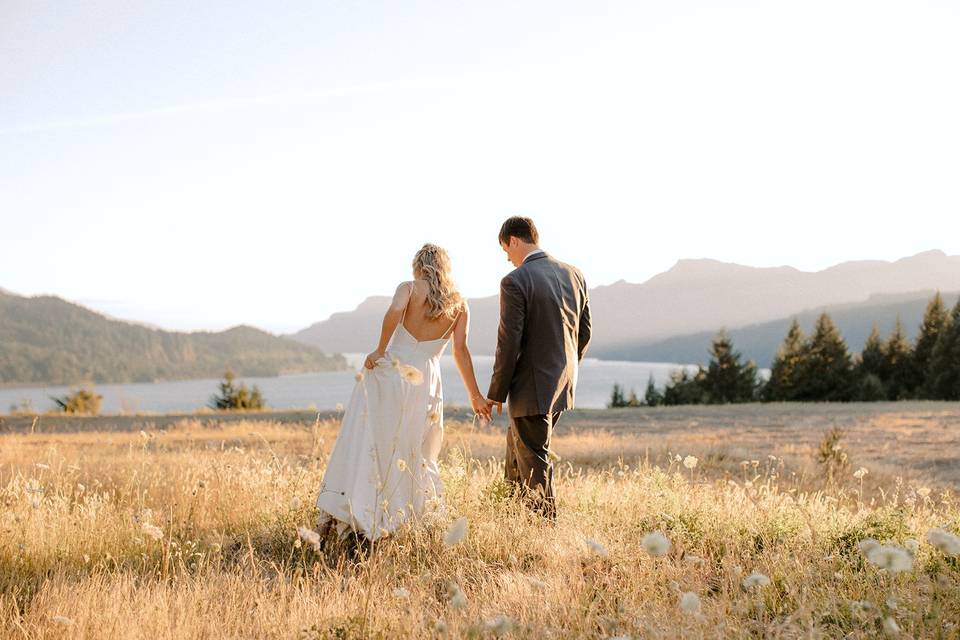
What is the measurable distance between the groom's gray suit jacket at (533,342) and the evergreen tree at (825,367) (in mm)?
62361

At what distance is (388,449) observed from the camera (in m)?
5.42

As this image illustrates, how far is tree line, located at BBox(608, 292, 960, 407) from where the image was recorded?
57.7 meters

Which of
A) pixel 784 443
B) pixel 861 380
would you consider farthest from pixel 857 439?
pixel 861 380

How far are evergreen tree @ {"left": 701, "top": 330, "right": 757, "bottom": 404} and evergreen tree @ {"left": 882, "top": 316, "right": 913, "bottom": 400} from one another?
1048cm

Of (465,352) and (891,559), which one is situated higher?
(465,352)

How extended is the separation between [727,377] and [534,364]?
63.0m

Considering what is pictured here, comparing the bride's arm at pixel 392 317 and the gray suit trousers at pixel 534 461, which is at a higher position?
the bride's arm at pixel 392 317

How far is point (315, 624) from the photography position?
10.7ft

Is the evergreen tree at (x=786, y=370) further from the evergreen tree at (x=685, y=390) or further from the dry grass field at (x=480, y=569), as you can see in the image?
the dry grass field at (x=480, y=569)

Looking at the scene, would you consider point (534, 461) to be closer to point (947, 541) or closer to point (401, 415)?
point (401, 415)

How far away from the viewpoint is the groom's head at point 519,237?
6.05 metres

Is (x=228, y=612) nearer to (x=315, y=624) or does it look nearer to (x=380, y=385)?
(x=315, y=624)

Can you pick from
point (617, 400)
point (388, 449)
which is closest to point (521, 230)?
point (388, 449)

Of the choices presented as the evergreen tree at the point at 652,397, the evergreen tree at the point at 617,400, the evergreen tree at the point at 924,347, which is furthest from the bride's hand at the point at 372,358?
the evergreen tree at the point at 652,397
